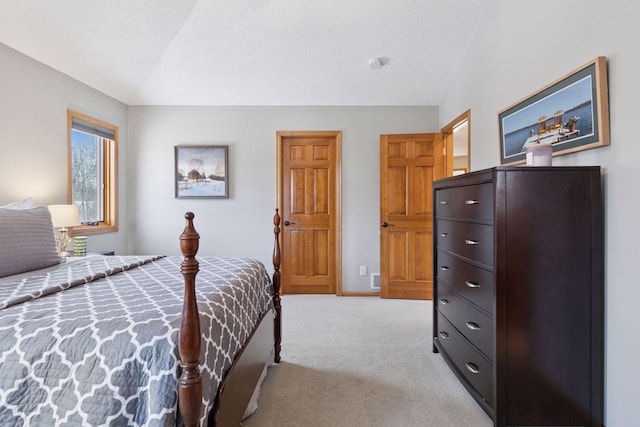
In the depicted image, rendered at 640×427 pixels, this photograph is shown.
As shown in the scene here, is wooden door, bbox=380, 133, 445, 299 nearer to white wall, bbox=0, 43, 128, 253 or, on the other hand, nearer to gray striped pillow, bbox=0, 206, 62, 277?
gray striped pillow, bbox=0, 206, 62, 277

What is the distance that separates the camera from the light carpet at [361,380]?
1751mm

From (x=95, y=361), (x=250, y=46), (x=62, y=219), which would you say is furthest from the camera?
(x=250, y=46)

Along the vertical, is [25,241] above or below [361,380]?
above

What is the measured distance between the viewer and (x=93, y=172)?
147 inches

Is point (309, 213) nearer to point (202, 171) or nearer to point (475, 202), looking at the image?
point (202, 171)

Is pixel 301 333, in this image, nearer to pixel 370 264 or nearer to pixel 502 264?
pixel 370 264

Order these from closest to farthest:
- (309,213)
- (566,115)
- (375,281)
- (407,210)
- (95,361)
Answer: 1. (95,361)
2. (566,115)
3. (407,210)
4. (375,281)
5. (309,213)

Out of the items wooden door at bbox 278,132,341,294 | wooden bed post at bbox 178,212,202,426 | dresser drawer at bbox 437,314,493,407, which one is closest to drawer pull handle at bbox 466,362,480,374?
dresser drawer at bbox 437,314,493,407

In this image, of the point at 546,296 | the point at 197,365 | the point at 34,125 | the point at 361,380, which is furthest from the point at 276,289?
the point at 34,125

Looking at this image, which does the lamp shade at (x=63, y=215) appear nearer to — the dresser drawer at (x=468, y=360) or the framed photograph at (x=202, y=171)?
the framed photograph at (x=202, y=171)

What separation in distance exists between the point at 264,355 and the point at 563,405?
154cm

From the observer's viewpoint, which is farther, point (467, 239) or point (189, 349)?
point (467, 239)

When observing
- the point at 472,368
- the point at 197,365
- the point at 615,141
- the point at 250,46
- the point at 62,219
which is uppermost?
the point at 250,46

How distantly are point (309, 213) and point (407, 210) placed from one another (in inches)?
47.9
